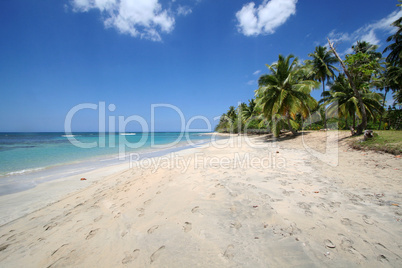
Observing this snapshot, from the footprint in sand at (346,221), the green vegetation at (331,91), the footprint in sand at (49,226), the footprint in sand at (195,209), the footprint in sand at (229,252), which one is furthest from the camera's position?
the green vegetation at (331,91)

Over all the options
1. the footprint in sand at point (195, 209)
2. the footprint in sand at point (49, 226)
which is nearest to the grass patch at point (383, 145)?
the footprint in sand at point (195, 209)

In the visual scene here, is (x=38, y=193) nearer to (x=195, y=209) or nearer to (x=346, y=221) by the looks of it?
(x=195, y=209)

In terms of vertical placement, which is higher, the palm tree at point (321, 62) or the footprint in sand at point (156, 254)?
the palm tree at point (321, 62)

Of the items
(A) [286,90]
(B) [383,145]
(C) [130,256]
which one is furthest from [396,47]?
(C) [130,256]

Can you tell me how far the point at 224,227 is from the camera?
2066 mm

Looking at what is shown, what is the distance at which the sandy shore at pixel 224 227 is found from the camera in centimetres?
160

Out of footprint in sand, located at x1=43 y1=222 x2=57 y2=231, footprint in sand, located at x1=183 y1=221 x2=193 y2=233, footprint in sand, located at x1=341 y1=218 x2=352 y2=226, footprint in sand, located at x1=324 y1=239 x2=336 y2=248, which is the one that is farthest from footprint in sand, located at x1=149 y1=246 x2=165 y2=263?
footprint in sand, located at x1=341 y1=218 x2=352 y2=226

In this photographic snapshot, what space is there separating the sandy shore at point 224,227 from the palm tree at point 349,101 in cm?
1352

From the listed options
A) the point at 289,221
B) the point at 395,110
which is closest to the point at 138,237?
the point at 289,221

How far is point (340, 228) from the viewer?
6.34ft

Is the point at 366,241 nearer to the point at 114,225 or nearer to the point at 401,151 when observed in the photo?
the point at 114,225

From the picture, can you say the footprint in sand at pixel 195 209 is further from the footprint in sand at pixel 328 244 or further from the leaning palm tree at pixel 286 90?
the leaning palm tree at pixel 286 90

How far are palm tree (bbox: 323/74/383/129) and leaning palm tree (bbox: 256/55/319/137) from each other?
215cm

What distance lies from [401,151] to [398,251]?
6254 millimetres
